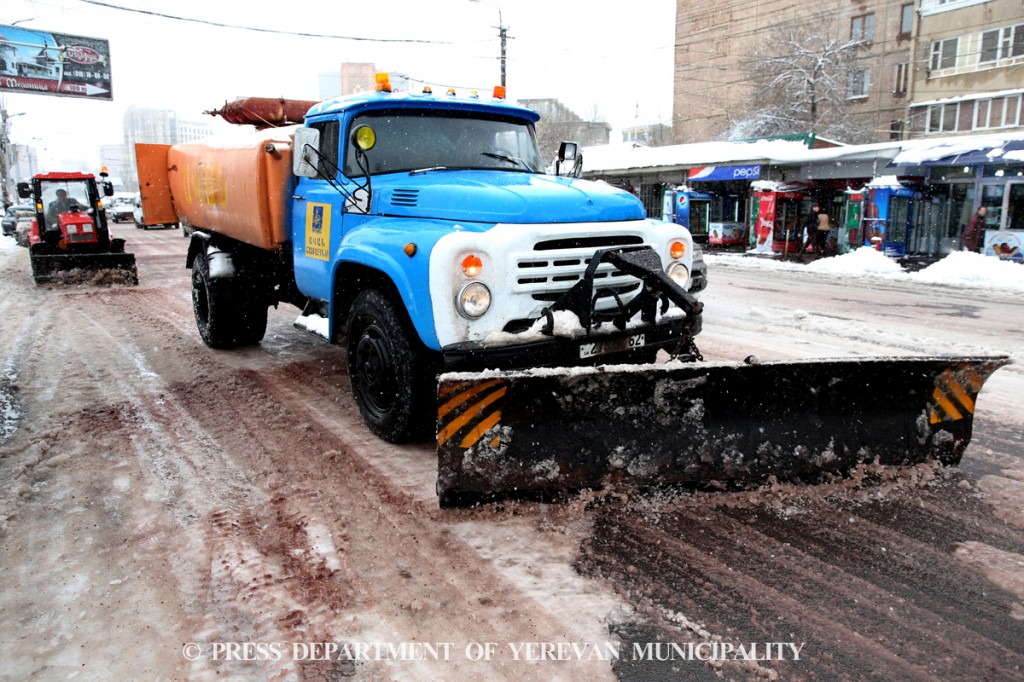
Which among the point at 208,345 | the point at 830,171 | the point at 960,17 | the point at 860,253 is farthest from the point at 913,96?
the point at 208,345

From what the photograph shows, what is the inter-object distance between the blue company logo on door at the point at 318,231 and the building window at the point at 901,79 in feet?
161

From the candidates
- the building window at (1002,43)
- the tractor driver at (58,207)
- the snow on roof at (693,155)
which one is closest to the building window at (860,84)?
the building window at (1002,43)

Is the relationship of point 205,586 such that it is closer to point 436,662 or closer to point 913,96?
point 436,662

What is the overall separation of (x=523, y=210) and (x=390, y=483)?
1835 millimetres

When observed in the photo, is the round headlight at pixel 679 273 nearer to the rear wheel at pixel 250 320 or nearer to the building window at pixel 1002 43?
the rear wheel at pixel 250 320

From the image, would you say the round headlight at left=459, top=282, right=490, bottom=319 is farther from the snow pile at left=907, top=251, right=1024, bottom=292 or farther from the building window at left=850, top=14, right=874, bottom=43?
the building window at left=850, top=14, right=874, bottom=43

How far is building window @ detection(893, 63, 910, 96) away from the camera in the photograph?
4462cm

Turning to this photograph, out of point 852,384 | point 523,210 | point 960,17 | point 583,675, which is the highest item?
point 960,17

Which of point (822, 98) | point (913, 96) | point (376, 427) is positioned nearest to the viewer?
point (376, 427)

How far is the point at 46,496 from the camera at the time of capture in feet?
13.6

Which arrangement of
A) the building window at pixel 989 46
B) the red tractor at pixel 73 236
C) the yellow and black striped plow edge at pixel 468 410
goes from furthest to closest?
the building window at pixel 989 46 < the red tractor at pixel 73 236 < the yellow and black striped plow edge at pixel 468 410

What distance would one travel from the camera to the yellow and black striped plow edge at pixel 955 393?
4.04 meters

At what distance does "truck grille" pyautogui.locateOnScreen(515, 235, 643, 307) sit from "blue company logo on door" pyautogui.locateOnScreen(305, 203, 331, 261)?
2.03 metres

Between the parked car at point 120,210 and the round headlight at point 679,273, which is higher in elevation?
the parked car at point 120,210
